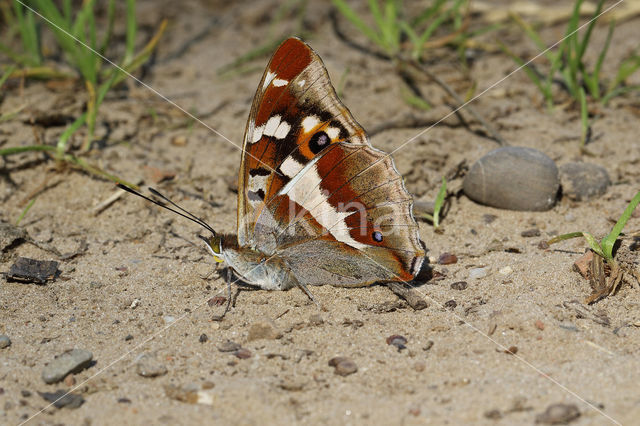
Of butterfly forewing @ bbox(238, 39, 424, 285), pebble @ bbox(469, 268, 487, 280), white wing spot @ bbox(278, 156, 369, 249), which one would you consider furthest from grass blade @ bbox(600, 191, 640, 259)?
white wing spot @ bbox(278, 156, 369, 249)

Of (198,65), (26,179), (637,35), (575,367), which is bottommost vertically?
(575,367)

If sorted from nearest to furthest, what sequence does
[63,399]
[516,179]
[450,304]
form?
[63,399]
[450,304]
[516,179]

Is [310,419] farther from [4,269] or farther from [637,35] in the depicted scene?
[637,35]

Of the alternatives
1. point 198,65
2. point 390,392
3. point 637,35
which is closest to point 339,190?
point 390,392

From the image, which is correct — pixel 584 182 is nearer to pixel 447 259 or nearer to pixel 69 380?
pixel 447 259

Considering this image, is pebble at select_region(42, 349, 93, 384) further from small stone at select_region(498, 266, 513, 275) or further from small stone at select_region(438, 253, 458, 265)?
small stone at select_region(498, 266, 513, 275)

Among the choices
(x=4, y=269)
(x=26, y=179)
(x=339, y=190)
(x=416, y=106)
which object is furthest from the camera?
(x=416, y=106)

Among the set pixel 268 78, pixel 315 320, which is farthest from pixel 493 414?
pixel 268 78
